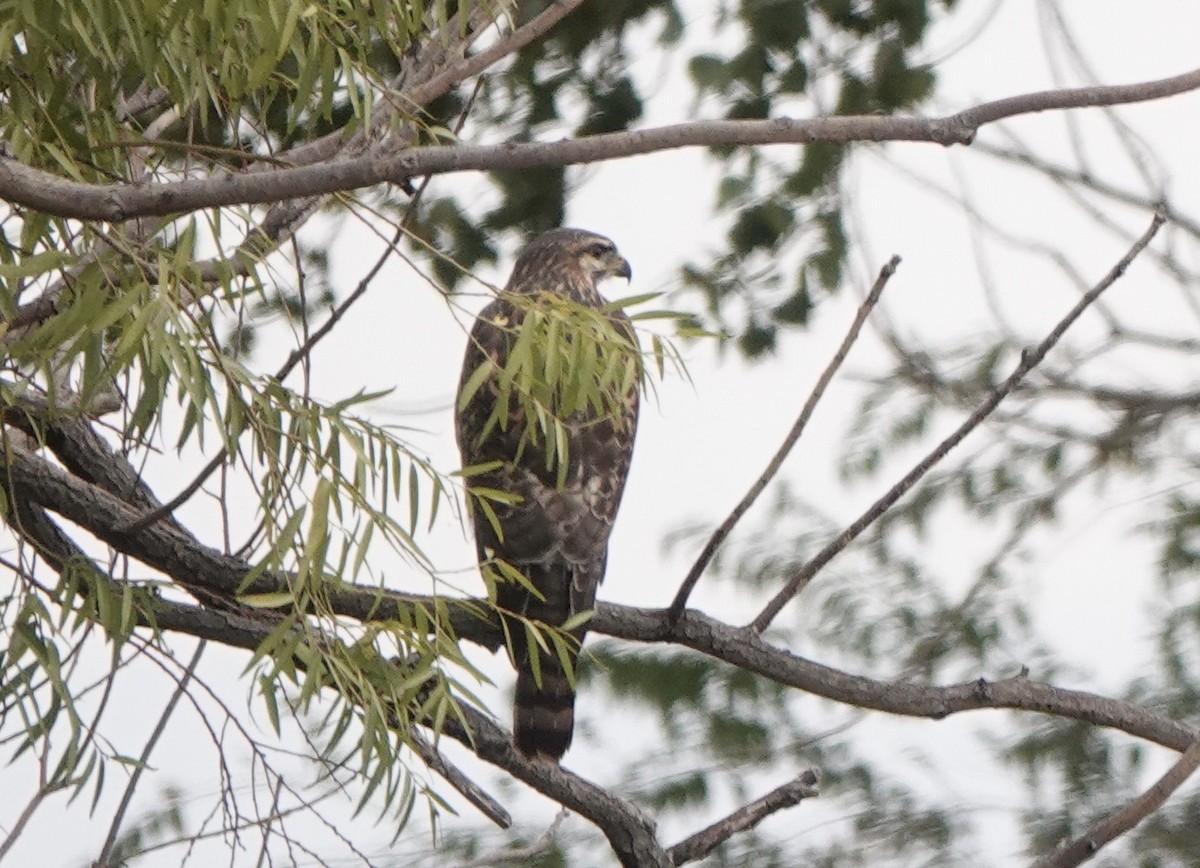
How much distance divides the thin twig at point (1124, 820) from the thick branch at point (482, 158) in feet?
2.14

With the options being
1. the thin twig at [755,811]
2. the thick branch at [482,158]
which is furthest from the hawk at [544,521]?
the thick branch at [482,158]

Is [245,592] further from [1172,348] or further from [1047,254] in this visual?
[1172,348]

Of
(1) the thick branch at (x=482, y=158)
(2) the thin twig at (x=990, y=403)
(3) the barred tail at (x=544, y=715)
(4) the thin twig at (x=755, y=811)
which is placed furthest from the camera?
(3) the barred tail at (x=544, y=715)

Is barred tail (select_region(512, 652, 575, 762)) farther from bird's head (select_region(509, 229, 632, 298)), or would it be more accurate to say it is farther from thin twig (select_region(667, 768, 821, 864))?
bird's head (select_region(509, 229, 632, 298))

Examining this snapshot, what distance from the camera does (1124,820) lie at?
167cm

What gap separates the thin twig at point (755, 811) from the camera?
254cm

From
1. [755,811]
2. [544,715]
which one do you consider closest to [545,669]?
[544,715]

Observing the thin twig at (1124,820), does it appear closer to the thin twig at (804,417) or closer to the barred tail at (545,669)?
the thin twig at (804,417)

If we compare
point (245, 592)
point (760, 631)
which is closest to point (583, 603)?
point (760, 631)

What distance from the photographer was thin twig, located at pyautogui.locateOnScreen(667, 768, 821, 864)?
254cm

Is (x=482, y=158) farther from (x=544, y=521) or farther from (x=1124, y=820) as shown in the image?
(x=544, y=521)

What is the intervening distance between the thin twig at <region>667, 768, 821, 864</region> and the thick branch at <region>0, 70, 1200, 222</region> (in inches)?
43.0

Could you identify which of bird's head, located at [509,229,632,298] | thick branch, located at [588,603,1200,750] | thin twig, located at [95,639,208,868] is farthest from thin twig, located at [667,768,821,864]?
bird's head, located at [509,229,632,298]

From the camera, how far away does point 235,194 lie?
5.54 ft
